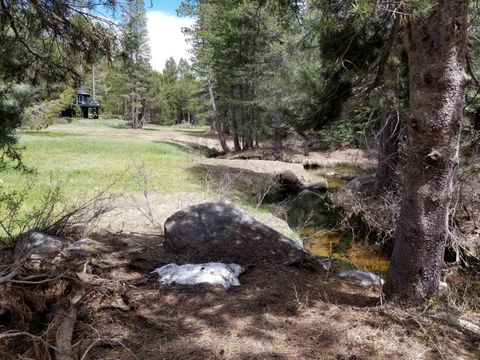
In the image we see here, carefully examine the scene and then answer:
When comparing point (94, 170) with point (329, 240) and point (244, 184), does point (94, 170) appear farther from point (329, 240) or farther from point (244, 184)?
point (329, 240)

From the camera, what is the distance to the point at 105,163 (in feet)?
48.6

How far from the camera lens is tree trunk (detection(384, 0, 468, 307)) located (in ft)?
8.76

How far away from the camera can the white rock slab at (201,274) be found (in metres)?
3.75

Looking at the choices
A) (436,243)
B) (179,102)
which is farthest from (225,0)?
(179,102)

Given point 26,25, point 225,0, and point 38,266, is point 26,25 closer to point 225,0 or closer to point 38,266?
point 225,0

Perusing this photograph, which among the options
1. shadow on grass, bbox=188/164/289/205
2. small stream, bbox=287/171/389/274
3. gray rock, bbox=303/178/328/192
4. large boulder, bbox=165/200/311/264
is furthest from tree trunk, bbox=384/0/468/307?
gray rock, bbox=303/178/328/192

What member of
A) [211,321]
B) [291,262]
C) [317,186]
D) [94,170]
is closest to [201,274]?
Result: [211,321]

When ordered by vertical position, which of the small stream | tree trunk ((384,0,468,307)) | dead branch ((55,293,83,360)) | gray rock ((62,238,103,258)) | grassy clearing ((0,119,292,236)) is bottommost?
the small stream

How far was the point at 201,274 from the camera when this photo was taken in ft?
12.6

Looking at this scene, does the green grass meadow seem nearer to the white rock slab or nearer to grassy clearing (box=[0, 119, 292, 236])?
grassy clearing (box=[0, 119, 292, 236])

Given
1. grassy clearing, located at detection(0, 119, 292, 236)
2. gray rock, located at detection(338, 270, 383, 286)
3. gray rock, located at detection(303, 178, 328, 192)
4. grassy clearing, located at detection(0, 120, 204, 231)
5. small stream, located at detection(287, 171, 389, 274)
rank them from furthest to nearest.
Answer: gray rock, located at detection(303, 178, 328, 192)
grassy clearing, located at detection(0, 120, 204, 231)
grassy clearing, located at detection(0, 119, 292, 236)
small stream, located at detection(287, 171, 389, 274)
gray rock, located at detection(338, 270, 383, 286)

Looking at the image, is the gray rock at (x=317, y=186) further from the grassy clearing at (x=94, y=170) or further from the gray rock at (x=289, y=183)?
the grassy clearing at (x=94, y=170)

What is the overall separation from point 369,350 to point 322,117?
5.39 m

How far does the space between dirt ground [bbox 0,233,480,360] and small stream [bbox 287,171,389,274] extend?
7.25 feet
